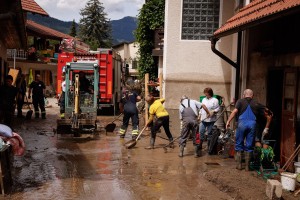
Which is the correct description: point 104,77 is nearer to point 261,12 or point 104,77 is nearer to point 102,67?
point 102,67

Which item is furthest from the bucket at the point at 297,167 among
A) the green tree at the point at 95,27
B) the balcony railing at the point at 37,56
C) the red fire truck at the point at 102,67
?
the green tree at the point at 95,27

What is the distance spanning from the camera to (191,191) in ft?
23.4

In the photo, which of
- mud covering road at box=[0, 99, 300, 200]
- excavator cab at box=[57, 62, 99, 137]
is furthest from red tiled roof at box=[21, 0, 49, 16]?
mud covering road at box=[0, 99, 300, 200]

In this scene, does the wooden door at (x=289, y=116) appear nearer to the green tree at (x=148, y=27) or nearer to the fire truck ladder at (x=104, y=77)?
the fire truck ladder at (x=104, y=77)

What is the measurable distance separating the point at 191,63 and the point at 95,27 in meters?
54.6

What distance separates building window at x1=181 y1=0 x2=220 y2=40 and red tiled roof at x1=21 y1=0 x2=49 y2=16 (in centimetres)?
1335

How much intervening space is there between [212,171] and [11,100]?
263 inches

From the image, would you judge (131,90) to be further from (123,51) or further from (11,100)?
(123,51)

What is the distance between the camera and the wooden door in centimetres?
811

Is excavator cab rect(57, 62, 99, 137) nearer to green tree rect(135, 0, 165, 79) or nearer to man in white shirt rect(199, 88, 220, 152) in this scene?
man in white shirt rect(199, 88, 220, 152)

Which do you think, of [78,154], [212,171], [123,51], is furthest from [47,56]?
[212,171]

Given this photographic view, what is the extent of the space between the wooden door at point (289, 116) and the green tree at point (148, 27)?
1766 cm

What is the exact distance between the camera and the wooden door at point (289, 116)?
811cm

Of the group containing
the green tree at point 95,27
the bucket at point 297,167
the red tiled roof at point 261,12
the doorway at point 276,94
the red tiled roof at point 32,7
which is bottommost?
the bucket at point 297,167
